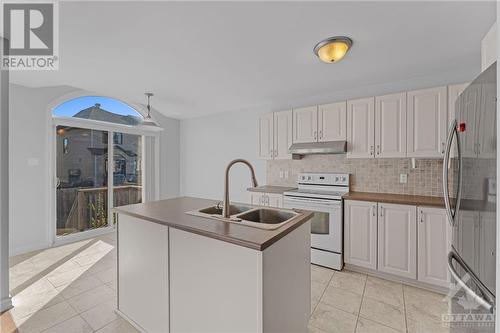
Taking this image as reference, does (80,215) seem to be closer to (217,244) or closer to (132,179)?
(132,179)

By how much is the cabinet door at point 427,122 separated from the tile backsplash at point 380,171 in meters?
0.33

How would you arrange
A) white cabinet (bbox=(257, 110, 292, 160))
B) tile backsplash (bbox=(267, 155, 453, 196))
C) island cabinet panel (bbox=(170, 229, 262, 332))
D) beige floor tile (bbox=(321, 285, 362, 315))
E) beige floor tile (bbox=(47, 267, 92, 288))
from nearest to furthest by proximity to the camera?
island cabinet panel (bbox=(170, 229, 262, 332)) < beige floor tile (bbox=(321, 285, 362, 315)) < beige floor tile (bbox=(47, 267, 92, 288)) < tile backsplash (bbox=(267, 155, 453, 196)) < white cabinet (bbox=(257, 110, 292, 160))

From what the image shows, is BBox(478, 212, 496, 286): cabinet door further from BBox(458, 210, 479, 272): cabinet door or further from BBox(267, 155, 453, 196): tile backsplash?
BBox(267, 155, 453, 196): tile backsplash

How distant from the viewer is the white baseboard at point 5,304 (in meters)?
2.06

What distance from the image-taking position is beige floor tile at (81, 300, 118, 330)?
1936mm

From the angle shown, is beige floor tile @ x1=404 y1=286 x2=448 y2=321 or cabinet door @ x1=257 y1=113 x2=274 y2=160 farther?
cabinet door @ x1=257 y1=113 x2=274 y2=160

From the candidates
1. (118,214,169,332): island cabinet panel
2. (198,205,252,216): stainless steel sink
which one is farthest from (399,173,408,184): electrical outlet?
(118,214,169,332): island cabinet panel

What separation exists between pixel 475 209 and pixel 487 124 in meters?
0.44

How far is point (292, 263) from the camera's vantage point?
1513 millimetres

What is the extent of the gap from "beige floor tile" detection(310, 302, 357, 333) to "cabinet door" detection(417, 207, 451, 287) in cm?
105

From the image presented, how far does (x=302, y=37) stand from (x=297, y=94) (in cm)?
167

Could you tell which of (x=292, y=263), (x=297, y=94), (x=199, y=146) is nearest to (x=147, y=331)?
(x=292, y=263)

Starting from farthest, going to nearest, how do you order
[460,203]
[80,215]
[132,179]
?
[132,179] < [80,215] < [460,203]

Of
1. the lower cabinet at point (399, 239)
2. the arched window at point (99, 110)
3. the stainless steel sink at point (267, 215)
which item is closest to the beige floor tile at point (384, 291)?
the lower cabinet at point (399, 239)
